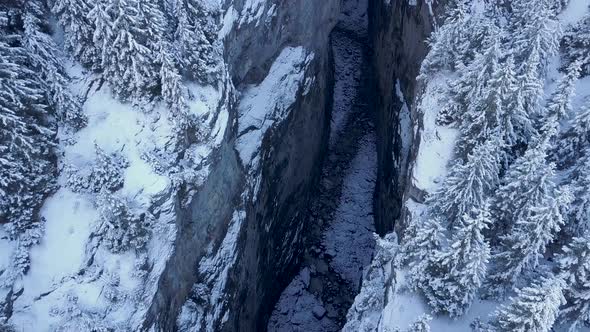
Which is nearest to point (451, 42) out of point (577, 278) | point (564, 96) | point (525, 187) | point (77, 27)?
point (564, 96)

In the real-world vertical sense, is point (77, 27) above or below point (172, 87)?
above

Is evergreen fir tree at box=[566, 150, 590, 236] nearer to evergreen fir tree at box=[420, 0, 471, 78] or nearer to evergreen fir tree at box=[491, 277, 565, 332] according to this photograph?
evergreen fir tree at box=[491, 277, 565, 332]

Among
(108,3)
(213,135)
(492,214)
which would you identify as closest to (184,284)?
(213,135)

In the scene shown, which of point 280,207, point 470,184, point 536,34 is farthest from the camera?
point 280,207

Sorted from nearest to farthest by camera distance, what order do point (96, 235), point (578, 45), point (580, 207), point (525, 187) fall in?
point (580, 207) → point (525, 187) → point (96, 235) → point (578, 45)

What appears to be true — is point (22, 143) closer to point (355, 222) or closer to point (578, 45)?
point (355, 222)

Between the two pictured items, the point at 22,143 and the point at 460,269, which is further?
the point at 460,269

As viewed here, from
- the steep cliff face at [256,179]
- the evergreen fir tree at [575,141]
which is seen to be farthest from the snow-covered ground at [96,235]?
the evergreen fir tree at [575,141]
